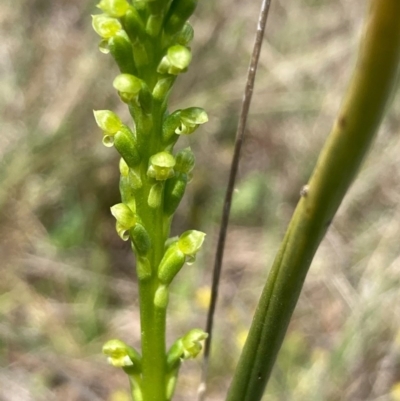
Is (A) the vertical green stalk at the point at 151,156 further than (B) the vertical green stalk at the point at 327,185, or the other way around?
(A) the vertical green stalk at the point at 151,156

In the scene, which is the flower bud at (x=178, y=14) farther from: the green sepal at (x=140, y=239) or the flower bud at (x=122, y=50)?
the green sepal at (x=140, y=239)

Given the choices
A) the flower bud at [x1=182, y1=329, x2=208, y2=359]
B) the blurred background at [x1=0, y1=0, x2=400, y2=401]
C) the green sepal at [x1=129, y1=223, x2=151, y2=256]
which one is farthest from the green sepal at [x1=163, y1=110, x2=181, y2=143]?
the blurred background at [x1=0, y1=0, x2=400, y2=401]

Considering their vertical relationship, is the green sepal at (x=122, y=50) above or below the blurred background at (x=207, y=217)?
below

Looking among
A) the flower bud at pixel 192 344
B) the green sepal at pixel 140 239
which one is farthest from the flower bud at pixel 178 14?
the flower bud at pixel 192 344

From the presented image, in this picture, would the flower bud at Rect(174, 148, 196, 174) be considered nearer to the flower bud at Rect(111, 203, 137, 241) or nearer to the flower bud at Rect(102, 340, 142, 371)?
the flower bud at Rect(111, 203, 137, 241)

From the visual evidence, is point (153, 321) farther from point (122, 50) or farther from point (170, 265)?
point (122, 50)

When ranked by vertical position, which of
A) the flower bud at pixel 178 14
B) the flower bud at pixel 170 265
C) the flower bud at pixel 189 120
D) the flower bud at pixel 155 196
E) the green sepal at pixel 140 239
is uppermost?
the flower bud at pixel 178 14

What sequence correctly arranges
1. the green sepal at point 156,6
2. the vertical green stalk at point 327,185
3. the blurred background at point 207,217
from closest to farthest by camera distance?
the vertical green stalk at point 327,185 → the green sepal at point 156,6 → the blurred background at point 207,217

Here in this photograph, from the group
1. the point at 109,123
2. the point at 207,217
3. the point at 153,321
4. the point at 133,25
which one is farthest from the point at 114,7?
the point at 207,217
